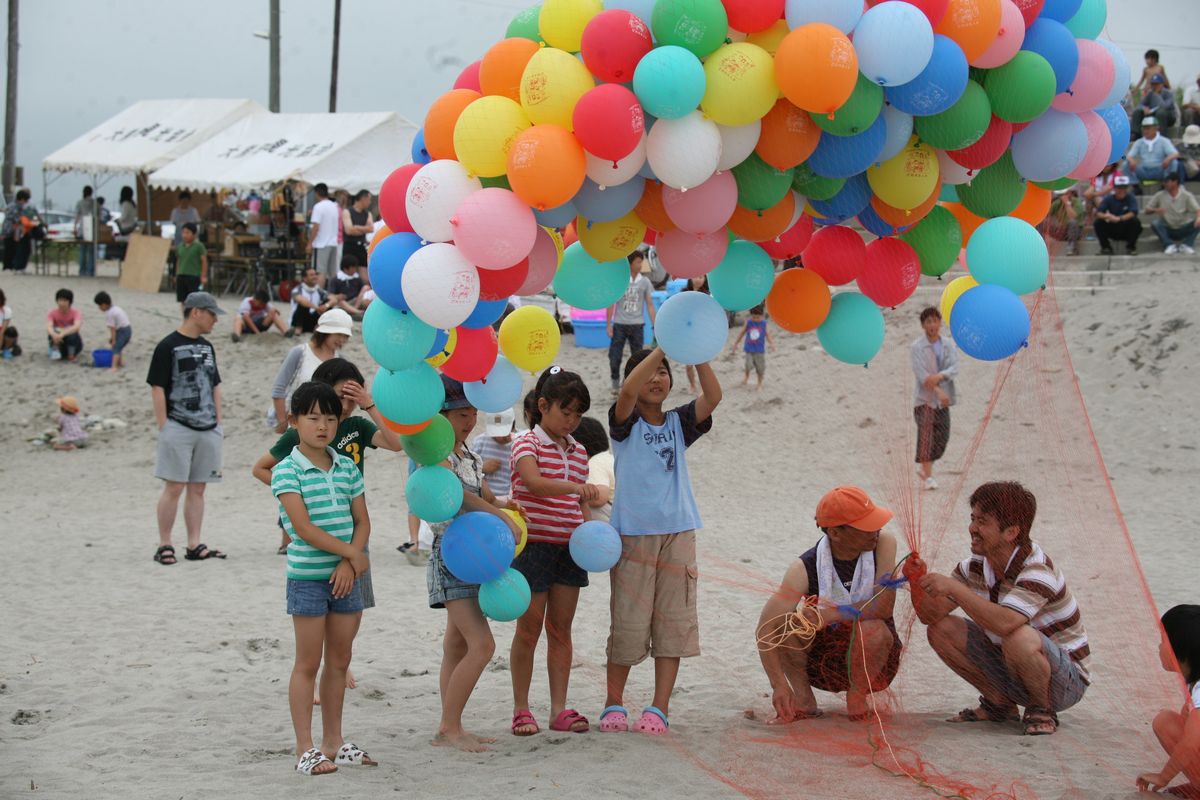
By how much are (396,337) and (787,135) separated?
1631 mm

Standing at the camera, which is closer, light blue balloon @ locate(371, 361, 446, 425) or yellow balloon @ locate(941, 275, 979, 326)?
light blue balloon @ locate(371, 361, 446, 425)

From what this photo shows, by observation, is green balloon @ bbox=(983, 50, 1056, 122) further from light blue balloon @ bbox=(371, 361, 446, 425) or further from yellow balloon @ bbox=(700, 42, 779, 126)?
light blue balloon @ bbox=(371, 361, 446, 425)

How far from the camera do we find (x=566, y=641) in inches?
201

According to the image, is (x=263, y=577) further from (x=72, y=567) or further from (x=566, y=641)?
(x=566, y=641)

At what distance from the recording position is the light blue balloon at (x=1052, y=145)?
14.8 feet

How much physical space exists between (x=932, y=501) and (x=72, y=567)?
6118 mm

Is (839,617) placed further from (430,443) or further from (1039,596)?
(430,443)

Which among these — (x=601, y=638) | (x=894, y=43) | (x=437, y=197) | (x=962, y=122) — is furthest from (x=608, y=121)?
(x=601, y=638)

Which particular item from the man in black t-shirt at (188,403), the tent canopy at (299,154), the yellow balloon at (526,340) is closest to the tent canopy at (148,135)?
the tent canopy at (299,154)

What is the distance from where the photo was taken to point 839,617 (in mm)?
4938

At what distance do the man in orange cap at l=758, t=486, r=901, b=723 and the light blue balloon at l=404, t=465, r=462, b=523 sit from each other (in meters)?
1.48

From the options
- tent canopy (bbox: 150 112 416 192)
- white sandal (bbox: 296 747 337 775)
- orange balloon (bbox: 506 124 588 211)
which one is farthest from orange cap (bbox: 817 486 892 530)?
tent canopy (bbox: 150 112 416 192)

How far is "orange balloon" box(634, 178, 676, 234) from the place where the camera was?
4707mm

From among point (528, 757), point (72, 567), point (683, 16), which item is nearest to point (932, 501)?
point (528, 757)
